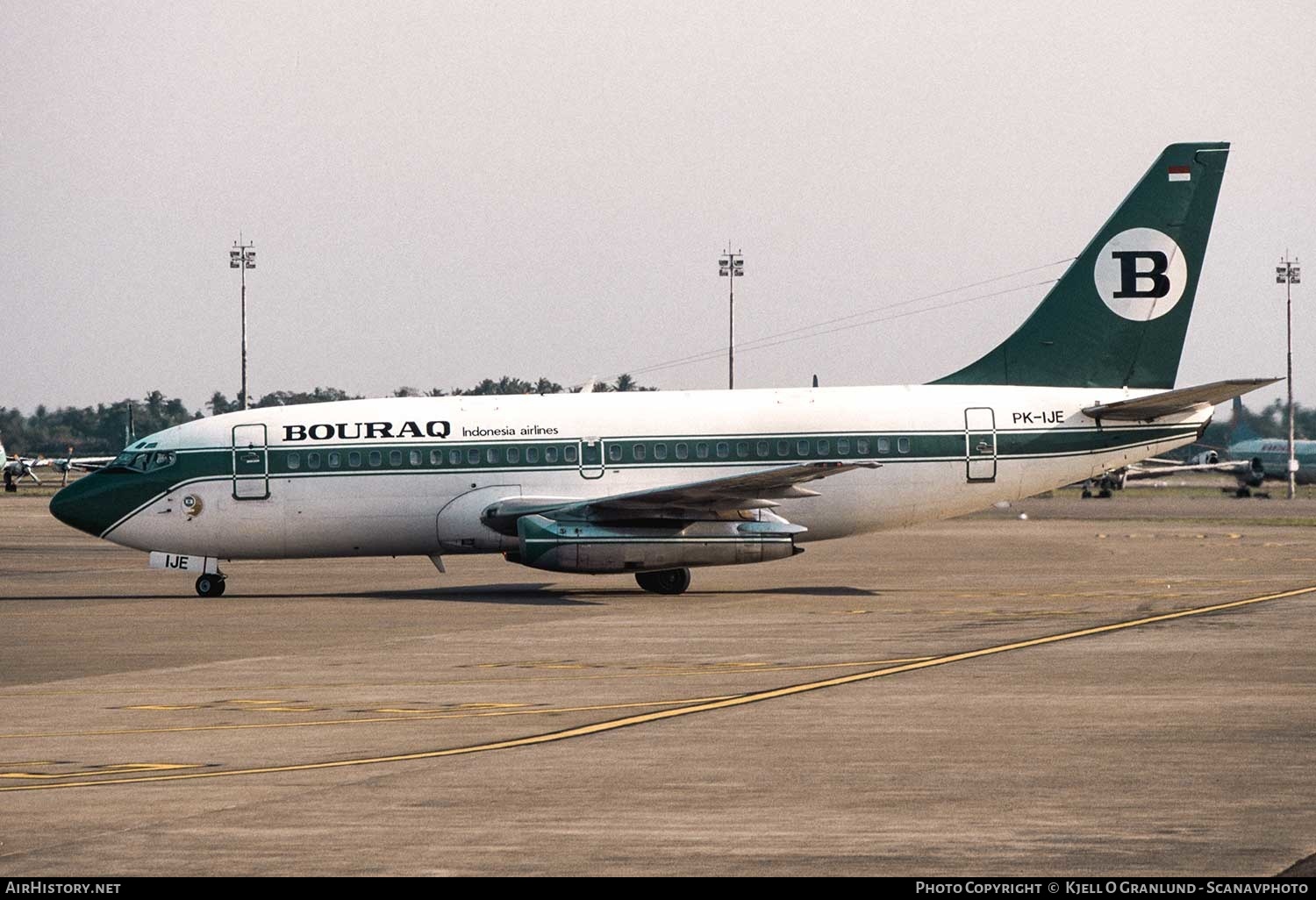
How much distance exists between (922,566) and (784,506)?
28.6ft

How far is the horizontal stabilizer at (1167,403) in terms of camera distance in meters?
35.4

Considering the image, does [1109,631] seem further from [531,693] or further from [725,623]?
[531,693]

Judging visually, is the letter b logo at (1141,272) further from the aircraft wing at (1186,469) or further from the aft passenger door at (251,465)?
the aircraft wing at (1186,469)

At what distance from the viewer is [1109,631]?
26266mm

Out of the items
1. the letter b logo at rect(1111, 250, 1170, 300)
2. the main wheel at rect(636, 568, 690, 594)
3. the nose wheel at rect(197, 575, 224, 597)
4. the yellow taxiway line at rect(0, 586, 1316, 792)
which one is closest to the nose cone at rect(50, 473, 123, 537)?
the nose wheel at rect(197, 575, 224, 597)

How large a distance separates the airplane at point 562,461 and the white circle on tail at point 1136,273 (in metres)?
2.25

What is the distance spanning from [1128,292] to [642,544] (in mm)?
13342

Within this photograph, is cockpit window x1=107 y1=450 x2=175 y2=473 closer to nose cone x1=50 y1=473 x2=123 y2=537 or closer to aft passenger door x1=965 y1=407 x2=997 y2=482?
nose cone x1=50 y1=473 x2=123 y2=537

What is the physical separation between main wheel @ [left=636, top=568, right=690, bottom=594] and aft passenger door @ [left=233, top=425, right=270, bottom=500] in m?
8.57

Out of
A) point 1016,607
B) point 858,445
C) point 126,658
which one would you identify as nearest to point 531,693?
point 126,658

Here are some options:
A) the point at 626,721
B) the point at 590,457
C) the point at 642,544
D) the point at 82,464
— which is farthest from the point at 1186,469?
the point at 626,721

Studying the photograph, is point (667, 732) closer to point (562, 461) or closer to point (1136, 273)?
point (562, 461)

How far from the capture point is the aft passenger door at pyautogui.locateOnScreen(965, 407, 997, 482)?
122 ft

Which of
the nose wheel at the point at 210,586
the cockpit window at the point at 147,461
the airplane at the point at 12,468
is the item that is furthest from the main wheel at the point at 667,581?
the airplane at the point at 12,468
